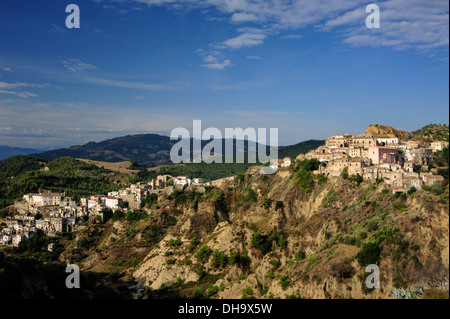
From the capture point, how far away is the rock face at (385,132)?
203 feet

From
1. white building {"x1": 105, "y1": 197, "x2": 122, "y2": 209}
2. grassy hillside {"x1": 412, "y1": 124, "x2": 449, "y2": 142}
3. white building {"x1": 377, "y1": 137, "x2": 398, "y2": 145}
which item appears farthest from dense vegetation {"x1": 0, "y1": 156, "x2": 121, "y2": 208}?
grassy hillside {"x1": 412, "y1": 124, "x2": 449, "y2": 142}

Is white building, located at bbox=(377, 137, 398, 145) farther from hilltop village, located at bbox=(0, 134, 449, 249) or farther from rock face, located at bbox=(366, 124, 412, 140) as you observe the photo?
rock face, located at bbox=(366, 124, 412, 140)

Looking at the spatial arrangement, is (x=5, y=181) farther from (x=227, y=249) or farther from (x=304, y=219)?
(x=304, y=219)

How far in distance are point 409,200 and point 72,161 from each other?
102 m

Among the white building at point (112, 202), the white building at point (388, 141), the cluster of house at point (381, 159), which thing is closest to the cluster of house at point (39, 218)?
the white building at point (112, 202)

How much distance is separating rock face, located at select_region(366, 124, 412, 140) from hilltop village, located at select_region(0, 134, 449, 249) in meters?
4.05

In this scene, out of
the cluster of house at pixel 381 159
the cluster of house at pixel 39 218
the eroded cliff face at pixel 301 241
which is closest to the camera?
the eroded cliff face at pixel 301 241

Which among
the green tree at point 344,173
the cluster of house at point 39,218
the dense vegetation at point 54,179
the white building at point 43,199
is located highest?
the green tree at point 344,173

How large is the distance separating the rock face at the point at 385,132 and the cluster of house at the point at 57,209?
30.4 meters

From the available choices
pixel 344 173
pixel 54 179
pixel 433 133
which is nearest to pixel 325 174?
Answer: pixel 344 173

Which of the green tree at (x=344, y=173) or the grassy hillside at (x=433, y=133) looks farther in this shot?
the grassy hillside at (x=433, y=133)

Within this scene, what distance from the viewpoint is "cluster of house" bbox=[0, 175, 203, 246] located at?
62969 mm

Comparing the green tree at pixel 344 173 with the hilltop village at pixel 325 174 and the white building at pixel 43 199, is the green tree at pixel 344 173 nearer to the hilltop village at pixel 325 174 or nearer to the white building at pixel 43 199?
the hilltop village at pixel 325 174

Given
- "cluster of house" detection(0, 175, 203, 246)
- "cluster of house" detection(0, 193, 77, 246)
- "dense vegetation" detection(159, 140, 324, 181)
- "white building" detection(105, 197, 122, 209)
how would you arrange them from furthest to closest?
1. "dense vegetation" detection(159, 140, 324, 181)
2. "white building" detection(105, 197, 122, 209)
3. "cluster of house" detection(0, 175, 203, 246)
4. "cluster of house" detection(0, 193, 77, 246)
